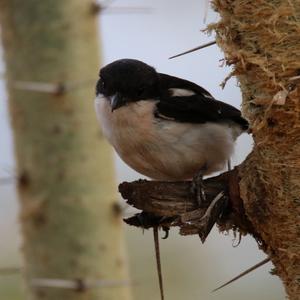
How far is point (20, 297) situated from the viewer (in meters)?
7.41

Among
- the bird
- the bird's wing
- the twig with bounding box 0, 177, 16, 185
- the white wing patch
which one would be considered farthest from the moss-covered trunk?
the twig with bounding box 0, 177, 16, 185

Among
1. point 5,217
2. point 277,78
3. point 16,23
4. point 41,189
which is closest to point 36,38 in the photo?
point 16,23

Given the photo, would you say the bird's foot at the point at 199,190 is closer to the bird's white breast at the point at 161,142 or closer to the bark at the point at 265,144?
the bark at the point at 265,144

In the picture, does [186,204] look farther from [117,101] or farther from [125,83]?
[125,83]

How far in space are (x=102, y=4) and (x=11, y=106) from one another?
0.67m

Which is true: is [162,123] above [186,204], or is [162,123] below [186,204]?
above

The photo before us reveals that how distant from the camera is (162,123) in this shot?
4949 millimetres

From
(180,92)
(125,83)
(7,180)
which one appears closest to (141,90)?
(125,83)

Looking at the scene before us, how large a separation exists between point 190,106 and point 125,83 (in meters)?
0.36

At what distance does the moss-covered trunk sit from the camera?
14.2 feet

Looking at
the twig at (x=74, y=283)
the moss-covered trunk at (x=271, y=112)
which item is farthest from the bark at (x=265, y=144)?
the twig at (x=74, y=283)

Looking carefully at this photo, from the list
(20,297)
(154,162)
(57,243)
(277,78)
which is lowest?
(20,297)

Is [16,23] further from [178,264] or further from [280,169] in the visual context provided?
[178,264]

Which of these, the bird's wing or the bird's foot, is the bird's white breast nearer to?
the bird's wing
